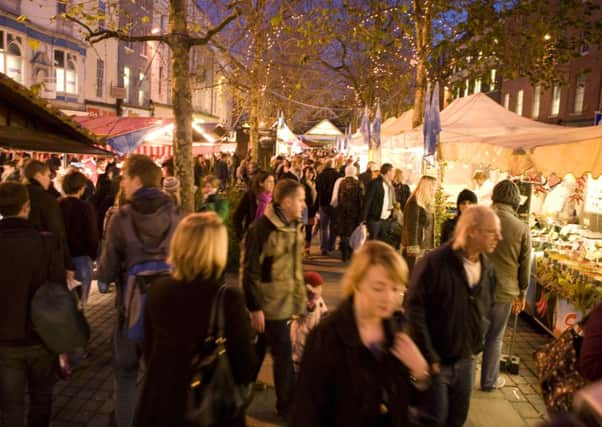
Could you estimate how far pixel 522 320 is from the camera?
7.69 m

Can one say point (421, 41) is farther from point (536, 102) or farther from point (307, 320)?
point (536, 102)

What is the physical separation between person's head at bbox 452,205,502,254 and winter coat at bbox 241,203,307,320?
1.34 m

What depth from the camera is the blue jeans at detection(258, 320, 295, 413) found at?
4.20 metres

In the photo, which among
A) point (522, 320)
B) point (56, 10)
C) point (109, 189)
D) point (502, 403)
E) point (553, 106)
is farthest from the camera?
point (553, 106)

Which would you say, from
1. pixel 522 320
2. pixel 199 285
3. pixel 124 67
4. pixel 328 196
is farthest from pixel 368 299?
pixel 124 67

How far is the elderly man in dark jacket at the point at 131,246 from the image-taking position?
11.6 feet

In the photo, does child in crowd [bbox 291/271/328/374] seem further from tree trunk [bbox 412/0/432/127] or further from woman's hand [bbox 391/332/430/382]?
tree trunk [bbox 412/0/432/127]

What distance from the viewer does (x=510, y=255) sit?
15.5 feet

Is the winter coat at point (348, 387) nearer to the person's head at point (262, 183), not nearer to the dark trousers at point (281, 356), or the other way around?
the dark trousers at point (281, 356)

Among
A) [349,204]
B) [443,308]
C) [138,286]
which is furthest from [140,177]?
[349,204]

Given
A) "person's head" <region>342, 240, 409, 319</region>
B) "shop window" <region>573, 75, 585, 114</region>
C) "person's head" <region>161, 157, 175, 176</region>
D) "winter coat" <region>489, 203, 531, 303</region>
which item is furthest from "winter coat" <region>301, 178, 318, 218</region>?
"shop window" <region>573, 75, 585, 114</region>

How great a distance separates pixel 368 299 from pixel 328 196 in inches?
363

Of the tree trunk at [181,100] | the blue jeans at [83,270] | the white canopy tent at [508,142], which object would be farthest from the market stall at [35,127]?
the white canopy tent at [508,142]

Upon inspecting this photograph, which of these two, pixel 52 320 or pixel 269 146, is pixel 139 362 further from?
pixel 269 146
